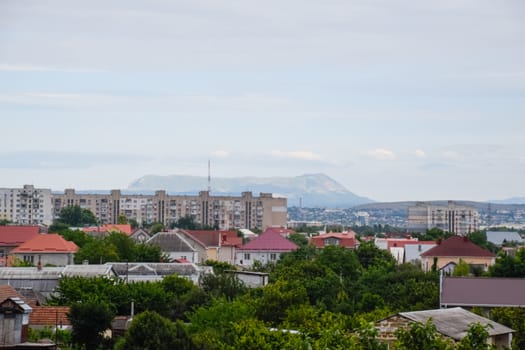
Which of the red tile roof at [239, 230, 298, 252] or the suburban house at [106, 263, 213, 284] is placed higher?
the red tile roof at [239, 230, 298, 252]

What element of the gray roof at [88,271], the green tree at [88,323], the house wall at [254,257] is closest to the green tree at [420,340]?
the green tree at [88,323]

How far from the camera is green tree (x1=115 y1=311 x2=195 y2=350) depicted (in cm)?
3092

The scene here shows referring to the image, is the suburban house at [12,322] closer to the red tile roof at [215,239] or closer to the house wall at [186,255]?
the house wall at [186,255]

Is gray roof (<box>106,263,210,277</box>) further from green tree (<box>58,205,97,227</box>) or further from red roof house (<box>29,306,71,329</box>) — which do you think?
green tree (<box>58,205,97,227</box>)

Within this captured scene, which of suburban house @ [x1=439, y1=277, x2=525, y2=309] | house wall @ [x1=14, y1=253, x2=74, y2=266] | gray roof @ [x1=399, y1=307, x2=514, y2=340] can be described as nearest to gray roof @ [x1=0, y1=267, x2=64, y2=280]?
house wall @ [x1=14, y1=253, x2=74, y2=266]

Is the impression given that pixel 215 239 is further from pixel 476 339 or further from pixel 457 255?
pixel 476 339

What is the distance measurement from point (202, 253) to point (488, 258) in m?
25.0

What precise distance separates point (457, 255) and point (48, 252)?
88.5ft

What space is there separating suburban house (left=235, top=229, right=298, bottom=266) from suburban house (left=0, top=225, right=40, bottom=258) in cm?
1652

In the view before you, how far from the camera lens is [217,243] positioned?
335 ft

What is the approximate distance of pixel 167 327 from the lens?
1237 inches

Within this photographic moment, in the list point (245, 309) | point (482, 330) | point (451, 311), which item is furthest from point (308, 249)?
point (482, 330)

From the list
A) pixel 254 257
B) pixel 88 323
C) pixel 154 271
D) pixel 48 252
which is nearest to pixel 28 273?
pixel 154 271

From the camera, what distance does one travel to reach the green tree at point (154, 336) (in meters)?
30.9
